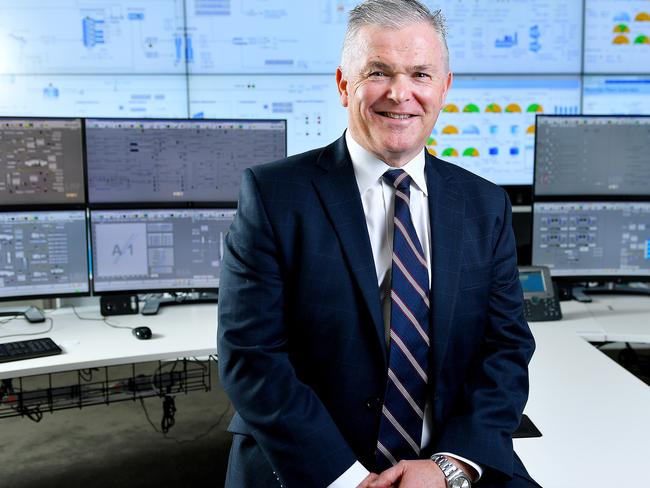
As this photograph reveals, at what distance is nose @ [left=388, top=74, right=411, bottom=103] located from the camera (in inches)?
51.6

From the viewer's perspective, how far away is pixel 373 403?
135 cm

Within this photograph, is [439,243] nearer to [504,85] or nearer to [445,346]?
[445,346]

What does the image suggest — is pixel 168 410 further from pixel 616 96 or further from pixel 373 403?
pixel 616 96

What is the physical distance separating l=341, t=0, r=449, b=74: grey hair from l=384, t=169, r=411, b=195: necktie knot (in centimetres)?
23

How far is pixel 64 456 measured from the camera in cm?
300

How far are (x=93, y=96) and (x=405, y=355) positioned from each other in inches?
121

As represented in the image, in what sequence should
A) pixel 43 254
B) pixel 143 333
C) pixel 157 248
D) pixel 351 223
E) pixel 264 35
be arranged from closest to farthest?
pixel 351 223, pixel 143 333, pixel 43 254, pixel 157 248, pixel 264 35

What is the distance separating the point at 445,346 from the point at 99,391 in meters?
1.57

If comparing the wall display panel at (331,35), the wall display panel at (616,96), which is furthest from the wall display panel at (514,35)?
the wall display panel at (616,96)

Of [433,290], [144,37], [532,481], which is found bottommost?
[532,481]

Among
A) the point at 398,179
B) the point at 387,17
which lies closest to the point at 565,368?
the point at 398,179

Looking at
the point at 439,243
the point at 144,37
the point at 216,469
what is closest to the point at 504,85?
the point at 144,37

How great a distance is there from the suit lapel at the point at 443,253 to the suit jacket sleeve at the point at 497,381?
5 cm

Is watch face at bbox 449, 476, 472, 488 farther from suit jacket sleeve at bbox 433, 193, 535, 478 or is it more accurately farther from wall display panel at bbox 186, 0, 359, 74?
wall display panel at bbox 186, 0, 359, 74
